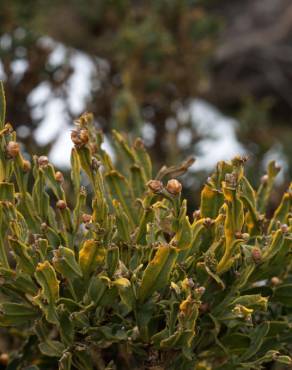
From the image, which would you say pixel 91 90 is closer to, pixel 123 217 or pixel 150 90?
pixel 150 90

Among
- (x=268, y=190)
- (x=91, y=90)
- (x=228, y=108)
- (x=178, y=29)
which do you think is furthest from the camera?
(x=228, y=108)

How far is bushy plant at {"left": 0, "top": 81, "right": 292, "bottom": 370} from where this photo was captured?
3.04 ft

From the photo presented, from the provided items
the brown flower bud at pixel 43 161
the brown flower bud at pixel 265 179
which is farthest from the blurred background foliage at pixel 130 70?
the brown flower bud at pixel 43 161

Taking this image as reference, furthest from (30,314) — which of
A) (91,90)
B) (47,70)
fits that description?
(91,90)

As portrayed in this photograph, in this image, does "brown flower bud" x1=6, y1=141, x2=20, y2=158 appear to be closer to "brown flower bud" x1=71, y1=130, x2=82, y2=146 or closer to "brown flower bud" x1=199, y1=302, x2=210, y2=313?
"brown flower bud" x1=71, y1=130, x2=82, y2=146

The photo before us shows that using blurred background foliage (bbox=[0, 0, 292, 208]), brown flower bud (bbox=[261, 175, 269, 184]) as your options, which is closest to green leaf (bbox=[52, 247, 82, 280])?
brown flower bud (bbox=[261, 175, 269, 184])

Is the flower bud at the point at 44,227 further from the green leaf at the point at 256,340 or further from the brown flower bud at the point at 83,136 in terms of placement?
the green leaf at the point at 256,340

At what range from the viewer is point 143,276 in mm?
924

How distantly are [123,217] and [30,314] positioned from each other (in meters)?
0.19

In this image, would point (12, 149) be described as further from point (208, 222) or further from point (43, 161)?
point (208, 222)

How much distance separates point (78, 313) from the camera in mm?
925

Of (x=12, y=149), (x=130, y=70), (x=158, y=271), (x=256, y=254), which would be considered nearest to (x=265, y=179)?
(x=256, y=254)

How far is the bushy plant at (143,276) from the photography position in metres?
0.93

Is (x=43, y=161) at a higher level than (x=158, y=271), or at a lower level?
higher
